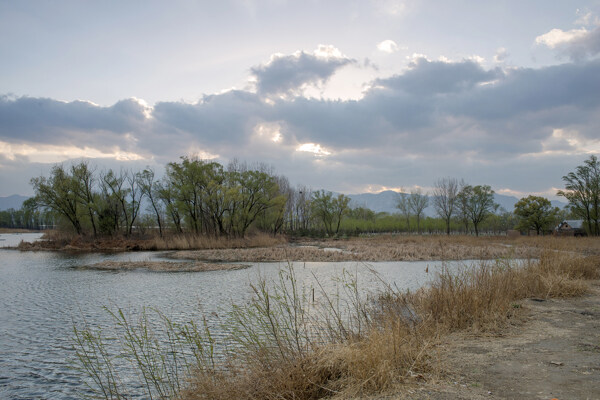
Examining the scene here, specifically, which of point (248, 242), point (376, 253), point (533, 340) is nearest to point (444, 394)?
point (533, 340)

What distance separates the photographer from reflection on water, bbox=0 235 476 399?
6859 mm

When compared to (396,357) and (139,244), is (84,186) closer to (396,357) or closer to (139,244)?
(139,244)

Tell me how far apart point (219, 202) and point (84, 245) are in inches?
709

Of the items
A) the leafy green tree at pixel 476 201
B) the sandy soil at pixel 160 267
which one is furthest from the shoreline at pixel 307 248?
the leafy green tree at pixel 476 201

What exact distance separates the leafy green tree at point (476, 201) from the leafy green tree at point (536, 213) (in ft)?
23.1

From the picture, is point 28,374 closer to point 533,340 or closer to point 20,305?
point 20,305

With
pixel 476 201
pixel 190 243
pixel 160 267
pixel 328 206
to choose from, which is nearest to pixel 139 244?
pixel 190 243

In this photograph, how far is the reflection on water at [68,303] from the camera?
686 centimetres

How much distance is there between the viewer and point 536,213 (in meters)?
59.1

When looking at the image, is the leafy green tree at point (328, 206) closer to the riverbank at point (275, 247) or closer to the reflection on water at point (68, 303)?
the riverbank at point (275, 247)

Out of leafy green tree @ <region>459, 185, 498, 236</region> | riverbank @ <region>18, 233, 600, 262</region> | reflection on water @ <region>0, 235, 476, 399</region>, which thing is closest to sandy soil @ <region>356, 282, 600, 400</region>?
reflection on water @ <region>0, 235, 476, 399</region>

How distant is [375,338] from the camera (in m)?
4.49

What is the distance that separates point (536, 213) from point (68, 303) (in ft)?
218

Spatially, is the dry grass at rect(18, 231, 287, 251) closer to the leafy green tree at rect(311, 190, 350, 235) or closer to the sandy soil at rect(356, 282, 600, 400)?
the leafy green tree at rect(311, 190, 350, 235)
